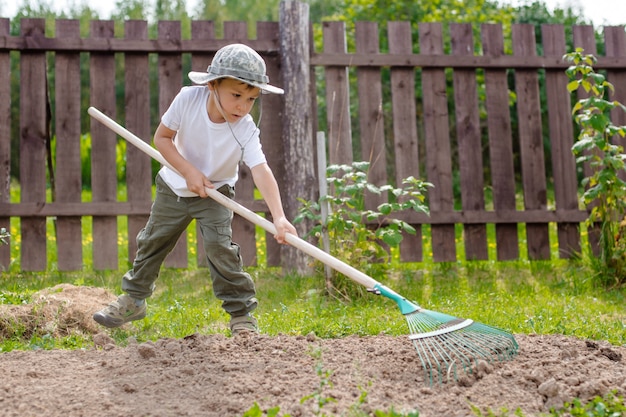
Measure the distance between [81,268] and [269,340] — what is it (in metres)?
2.61

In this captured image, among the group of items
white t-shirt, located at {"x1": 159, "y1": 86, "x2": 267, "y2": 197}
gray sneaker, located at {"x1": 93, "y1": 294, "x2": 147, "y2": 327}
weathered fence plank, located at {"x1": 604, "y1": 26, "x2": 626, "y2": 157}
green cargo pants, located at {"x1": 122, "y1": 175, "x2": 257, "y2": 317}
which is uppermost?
weathered fence plank, located at {"x1": 604, "y1": 26, "x2": 626, "y2": 157}

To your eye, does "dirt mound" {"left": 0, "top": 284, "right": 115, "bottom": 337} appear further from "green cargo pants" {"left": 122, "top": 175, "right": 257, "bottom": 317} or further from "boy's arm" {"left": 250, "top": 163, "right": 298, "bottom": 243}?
"boy's arm" {"left": 250, "top": 163, "right": 298, "bottom": 243}

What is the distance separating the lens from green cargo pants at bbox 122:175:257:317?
3.77m

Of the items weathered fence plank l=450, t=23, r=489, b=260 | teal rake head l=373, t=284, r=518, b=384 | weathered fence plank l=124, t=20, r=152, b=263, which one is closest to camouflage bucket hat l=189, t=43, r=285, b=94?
teal rake head l=373, t=284, r=518, b=384

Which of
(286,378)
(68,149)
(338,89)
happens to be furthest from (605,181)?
(68,149)

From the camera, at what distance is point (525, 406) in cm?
256

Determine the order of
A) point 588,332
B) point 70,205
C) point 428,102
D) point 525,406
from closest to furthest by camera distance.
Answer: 1. point 525,406
2. point 588,332
3. point 70,205
4. point 428,102

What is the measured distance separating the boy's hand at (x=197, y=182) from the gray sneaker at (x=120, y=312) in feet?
2.41

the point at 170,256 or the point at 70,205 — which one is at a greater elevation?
the point at 70,205

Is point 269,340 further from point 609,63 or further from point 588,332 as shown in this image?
point 609,63

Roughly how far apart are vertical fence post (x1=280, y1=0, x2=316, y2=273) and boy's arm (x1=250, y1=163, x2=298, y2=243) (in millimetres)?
1818

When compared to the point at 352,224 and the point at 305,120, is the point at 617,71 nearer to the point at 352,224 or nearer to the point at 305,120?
the point at 305,120

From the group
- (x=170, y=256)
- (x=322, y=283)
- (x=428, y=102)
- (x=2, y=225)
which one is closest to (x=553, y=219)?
(x=428, y=102)

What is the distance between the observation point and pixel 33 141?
17.8 ft
